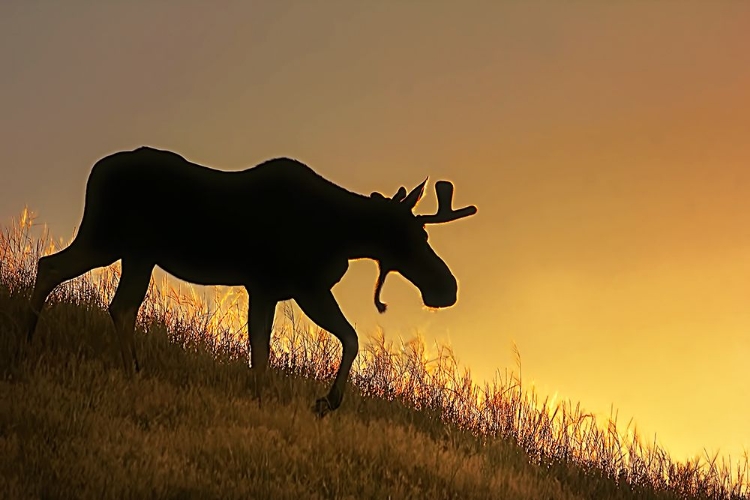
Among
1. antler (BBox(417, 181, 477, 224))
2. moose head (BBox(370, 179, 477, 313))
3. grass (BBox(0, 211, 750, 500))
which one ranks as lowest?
grass (BBox(0, 211, 750, 500))

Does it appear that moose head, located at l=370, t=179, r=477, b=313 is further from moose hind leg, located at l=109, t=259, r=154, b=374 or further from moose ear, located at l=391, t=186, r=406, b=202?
moose hind leg, located at l=109, t=259, r=154, b=374

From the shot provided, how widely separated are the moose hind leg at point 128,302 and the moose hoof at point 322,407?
4.87 ft

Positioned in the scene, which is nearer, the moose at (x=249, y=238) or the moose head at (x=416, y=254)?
the moose at (x=249, y=238)

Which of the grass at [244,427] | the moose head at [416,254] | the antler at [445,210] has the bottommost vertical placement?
the grass at [244,427]

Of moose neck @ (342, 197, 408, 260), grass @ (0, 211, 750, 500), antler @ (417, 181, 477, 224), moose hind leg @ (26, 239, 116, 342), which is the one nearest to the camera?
grass @ (0, 211, 750, 500)

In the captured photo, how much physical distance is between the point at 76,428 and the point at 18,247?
17.2 feet

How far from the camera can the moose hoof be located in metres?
6.36

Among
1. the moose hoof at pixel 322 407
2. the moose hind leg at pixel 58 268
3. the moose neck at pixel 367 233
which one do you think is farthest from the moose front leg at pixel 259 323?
the moose hind leg at pixel 58 268

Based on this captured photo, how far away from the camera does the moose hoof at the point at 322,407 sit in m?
6.36

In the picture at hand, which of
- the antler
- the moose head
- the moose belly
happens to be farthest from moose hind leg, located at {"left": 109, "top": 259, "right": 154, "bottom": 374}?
the antler

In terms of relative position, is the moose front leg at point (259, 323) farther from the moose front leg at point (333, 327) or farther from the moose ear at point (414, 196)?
the moose ear at point (414, 196)

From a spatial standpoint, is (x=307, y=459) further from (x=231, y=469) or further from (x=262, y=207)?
(x=262, y=207)

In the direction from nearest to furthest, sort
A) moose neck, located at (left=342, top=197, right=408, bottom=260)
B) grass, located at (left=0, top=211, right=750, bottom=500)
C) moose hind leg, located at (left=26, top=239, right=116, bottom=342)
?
grass, located at (left=0, top=211, right=750, bottom=500) → moose hind leg, located at (left=26, top=239, right=116, bottom=342) → moose neck, located at (left=342, top=197, right=408, bottom=260)

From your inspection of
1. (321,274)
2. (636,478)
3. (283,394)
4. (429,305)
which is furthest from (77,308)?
(636,478)
